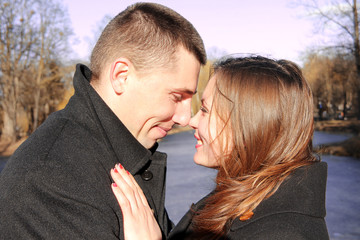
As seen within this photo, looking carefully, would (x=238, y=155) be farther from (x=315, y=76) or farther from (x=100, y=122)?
(x=315, y=76)

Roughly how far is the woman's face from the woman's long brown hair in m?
0.07

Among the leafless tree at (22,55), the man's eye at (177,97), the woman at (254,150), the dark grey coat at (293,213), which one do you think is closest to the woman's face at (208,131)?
the woman at (254,150)

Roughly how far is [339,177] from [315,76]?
30.2 metres

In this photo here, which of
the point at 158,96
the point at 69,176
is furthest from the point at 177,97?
the point at 69,176

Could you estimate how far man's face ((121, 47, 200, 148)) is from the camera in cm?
219

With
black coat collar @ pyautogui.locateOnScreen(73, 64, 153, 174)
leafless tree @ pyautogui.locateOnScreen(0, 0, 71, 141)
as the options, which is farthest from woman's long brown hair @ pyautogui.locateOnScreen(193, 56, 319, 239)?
leafless tree @ pyautogui.locateOnScreen(0, 0, 71, 141)

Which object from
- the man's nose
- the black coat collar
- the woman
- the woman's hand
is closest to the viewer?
the woman

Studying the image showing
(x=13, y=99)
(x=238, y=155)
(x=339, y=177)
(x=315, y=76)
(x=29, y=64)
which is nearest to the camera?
(x=238, y=155)

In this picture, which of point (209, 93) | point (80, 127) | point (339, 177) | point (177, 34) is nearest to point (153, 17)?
point (177, 34)

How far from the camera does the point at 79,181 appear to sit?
5.28 feet

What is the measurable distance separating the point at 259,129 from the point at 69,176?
3.02 feet

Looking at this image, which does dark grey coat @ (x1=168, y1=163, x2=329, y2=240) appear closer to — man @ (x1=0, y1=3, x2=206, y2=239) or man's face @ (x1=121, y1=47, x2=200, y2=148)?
man @ (x1=0, y1=3, x2=206, y2=239)

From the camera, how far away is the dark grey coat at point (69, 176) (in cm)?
146

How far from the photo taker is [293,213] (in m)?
1.48
